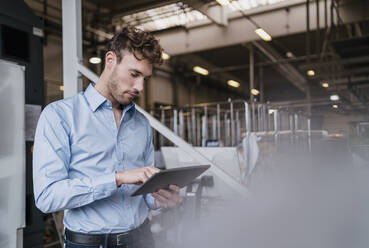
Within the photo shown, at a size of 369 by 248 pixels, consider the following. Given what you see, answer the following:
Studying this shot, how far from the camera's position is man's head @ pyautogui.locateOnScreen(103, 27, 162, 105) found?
0.78 metres

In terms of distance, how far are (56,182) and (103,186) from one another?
0.33 ft

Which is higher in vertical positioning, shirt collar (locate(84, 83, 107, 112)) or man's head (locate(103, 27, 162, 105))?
man's head (locate(103, 27, 162, 105))

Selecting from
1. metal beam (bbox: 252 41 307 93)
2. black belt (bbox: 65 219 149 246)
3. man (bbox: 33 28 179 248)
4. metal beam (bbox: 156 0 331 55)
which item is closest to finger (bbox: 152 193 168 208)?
man (bbox: 33 28 179 248)

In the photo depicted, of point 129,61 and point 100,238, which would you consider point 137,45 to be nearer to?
point 129,61

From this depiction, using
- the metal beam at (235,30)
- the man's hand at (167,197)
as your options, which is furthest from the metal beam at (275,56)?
the man's hand at (167,197)

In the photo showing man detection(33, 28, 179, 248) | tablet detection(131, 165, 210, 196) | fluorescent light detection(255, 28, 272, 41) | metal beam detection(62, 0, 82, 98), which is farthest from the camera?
fluorescent light detection(255, 28, 272, 41)

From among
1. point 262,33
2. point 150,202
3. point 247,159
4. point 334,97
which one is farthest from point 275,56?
point 150,202

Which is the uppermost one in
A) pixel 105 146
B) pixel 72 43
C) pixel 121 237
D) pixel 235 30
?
pixel 235 30

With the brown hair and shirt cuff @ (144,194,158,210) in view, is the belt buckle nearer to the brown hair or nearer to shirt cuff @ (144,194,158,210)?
shirt cuff @ (144,194,158,210)

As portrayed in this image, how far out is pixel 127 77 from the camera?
782 mm

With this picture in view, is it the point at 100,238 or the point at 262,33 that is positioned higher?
the point at 262,33

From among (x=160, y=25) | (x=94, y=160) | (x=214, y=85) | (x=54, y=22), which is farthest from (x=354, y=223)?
(x=214, y=85)

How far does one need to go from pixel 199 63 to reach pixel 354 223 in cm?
650

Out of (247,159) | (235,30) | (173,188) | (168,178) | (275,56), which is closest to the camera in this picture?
(168,178)
